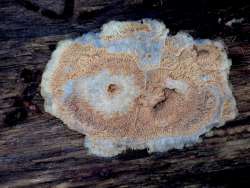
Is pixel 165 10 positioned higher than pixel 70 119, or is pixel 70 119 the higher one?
pixel 165 10

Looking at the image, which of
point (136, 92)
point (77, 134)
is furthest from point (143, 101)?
point (77, 134)

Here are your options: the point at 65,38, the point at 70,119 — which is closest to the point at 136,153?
the point at 70,119

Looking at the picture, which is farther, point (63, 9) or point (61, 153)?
point (63, 9)

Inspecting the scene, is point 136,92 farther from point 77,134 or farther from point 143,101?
point 77,134

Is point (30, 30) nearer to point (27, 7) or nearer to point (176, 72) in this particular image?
point (27, 7)

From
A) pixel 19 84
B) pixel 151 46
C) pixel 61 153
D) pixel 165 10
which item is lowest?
pixel 61 153
